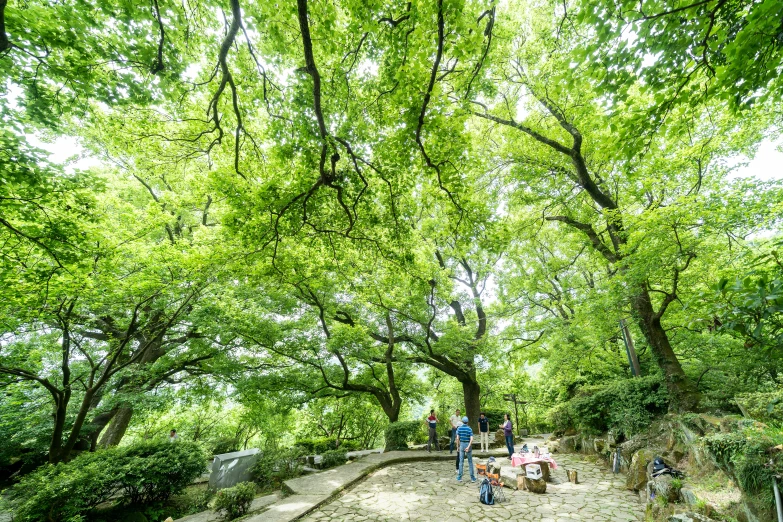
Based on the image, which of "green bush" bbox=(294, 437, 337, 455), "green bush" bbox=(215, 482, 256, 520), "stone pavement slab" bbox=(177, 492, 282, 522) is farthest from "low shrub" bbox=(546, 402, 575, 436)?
"green bush" bbox=(215, 482, 256, 520)

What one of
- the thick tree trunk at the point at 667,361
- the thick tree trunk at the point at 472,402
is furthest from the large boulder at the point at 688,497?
the thick tree trunk at the point at 472,402

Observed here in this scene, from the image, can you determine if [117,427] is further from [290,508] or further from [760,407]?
[760,407]

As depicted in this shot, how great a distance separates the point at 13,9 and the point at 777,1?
8.01 meters

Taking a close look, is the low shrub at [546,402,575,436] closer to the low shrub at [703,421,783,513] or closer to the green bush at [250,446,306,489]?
the low shrub at [703,421,783,513]

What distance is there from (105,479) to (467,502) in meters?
8.04

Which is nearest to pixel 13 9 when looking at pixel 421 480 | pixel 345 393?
pixel 421 480

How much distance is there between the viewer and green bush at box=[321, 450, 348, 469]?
429 inches

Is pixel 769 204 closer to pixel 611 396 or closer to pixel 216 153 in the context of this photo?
pixel 611 396

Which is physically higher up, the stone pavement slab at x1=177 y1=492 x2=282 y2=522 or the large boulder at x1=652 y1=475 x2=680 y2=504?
the large boulder at x1=652 y1=475 x2=680 y2=504

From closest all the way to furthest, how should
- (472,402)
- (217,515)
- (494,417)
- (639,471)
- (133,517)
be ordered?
(217,515) → (639,471) → (133,517) → (472,402) → (494,417)

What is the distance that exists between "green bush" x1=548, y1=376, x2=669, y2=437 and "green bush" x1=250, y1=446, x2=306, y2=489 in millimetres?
9898

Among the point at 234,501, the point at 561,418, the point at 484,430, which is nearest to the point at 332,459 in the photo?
the point at 234,501

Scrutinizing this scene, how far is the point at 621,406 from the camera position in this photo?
10.2 metres

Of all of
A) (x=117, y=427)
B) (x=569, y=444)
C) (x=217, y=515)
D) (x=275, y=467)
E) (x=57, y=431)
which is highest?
(x=57, y=431)
